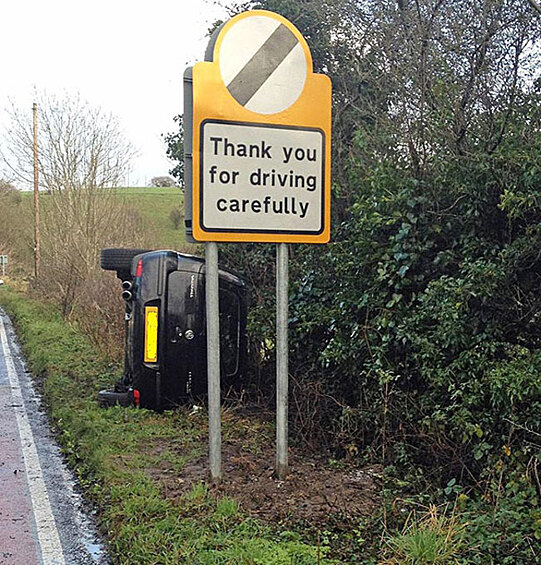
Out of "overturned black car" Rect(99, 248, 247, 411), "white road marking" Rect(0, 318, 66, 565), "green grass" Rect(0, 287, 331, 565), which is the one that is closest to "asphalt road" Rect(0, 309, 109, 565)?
"white road marking" Rect(0, 318, 66, 565)

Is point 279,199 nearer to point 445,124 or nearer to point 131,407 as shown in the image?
point 445,124

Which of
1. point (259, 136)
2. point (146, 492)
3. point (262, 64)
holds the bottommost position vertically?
point (146, 492)

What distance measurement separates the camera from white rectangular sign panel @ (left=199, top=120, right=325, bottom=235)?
19.1ft

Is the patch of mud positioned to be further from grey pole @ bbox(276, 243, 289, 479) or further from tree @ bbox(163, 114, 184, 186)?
tree @ bbox(163, 114, 184, 186)

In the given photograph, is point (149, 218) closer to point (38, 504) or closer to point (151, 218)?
point (151, 218)

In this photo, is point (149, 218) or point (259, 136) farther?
point (149, 218)

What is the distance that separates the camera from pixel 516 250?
18.7 ft

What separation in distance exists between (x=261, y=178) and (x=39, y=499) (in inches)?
121

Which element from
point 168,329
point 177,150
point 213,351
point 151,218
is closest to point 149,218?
point 151,218

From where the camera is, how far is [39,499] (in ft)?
20.3

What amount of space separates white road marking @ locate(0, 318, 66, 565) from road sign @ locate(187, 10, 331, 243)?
2.34 meters

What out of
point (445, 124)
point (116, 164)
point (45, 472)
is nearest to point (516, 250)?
point (445, 124)

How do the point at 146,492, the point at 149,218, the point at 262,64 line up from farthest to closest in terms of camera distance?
1. the point at 149,218
2. the point at 262,64
3. the point at 146,492

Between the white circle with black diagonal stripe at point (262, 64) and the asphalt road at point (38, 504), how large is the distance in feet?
10.9
